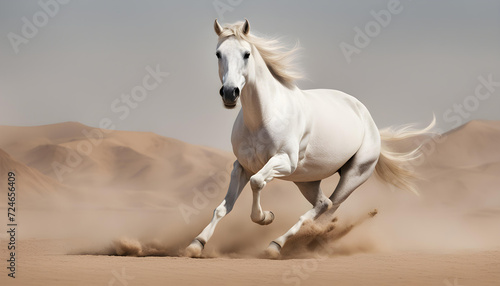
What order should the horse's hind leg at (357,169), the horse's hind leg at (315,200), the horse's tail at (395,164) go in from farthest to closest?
the horse's tail at (395,164), the horse's hind leg at (357,169), the horse's hind leg at (315,200)

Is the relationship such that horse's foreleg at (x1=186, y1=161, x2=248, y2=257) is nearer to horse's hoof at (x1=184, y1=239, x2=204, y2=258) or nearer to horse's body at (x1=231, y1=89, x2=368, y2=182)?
horse's hoof at (x1=184, y1=239, x2=204, y2=258)

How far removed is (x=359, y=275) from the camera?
19.4 ft

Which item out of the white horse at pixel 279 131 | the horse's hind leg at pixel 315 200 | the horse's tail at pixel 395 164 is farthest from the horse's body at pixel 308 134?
the horse's tail at pixel 395 164

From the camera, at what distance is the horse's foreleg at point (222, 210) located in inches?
265

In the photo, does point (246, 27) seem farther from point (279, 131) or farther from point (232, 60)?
point (279, 131)

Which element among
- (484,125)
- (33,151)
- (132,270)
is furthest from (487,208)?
(33,151)

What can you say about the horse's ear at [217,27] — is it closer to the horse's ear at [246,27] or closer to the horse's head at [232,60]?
the horse's head at [232,60]

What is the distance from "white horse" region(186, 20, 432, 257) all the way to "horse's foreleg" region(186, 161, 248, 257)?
1cm

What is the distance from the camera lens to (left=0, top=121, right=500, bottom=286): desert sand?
5.98 meters

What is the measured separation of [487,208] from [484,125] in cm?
819

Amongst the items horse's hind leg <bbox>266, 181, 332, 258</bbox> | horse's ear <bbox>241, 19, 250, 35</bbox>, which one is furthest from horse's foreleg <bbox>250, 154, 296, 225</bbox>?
horse's ear <bbox>241, 19, 250, 35</bbox>

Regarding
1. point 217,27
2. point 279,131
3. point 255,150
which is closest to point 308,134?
point 279,131

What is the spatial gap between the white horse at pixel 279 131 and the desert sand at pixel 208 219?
0.52 meters

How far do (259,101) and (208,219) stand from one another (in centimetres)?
362
